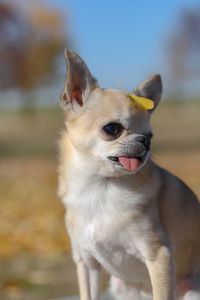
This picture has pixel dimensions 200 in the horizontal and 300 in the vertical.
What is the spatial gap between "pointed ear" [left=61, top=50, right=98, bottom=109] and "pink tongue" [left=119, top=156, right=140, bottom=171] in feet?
1.42

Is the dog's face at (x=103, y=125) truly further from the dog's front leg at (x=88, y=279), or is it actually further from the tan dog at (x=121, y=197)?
the dog's front leg at (x=88, y=279)

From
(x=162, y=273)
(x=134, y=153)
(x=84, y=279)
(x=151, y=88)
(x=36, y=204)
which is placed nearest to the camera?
(x=134, y=153)

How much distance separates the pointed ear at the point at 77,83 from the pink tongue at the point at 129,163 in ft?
1.42

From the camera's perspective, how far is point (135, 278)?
3475mm

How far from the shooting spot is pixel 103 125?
122 inches

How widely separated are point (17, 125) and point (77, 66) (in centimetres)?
2649

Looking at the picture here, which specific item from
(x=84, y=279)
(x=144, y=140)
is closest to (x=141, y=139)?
(x=144, y=140)

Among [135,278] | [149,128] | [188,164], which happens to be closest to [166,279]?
[135,278]

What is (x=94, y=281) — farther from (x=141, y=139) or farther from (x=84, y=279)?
(x=141, y=139)

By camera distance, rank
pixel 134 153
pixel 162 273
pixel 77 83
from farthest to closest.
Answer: pixel 77 83
pixel 162 273
pixel 134 153

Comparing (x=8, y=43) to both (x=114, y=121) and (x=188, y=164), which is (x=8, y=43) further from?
(x=114, y=121)

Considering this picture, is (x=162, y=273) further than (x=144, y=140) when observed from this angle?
Yes

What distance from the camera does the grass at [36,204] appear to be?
561cm

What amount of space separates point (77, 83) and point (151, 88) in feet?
1.41
